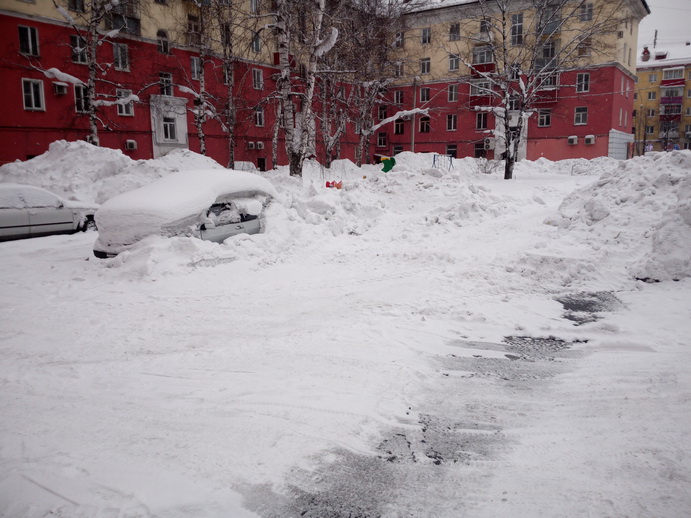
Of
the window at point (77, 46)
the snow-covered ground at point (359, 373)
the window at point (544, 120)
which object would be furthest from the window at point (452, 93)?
the snow-covered ground at point (359, 373)

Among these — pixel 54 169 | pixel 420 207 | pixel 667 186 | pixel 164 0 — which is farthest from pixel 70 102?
pixel 667 186

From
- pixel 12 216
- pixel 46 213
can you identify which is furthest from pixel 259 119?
pixel 12 216

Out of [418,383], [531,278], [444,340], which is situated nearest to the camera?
[418,383]

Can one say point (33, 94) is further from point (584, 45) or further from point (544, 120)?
point (544, 120)

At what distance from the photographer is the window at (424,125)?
144 feet

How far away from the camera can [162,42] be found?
95.0ft

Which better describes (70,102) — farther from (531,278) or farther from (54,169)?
(531,278)

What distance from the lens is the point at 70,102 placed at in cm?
2586

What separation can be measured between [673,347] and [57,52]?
3089cm

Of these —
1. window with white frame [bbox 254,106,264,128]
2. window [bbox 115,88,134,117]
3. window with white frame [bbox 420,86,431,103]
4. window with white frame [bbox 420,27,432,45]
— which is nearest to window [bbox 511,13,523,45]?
window with white frame [bbox 420,27,432,45]

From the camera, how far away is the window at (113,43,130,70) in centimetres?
2611

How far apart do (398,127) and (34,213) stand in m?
38.5

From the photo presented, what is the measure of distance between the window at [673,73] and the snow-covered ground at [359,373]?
75139 mm

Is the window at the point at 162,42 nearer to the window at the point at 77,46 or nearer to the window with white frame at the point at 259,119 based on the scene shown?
the window at the point at 77,46
